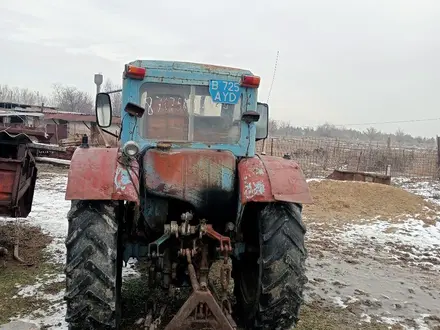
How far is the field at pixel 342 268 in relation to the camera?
16.1 ft

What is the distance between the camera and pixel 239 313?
4734 mm

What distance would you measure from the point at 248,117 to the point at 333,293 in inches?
106

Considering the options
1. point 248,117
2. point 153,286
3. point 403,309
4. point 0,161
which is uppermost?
point 248,117

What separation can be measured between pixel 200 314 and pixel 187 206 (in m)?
1.13

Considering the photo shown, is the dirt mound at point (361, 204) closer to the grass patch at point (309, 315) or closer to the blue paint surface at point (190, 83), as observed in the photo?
the grass patch at point (309, 315)

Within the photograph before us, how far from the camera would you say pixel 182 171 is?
156 inches

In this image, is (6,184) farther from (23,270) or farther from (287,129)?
(287,129)

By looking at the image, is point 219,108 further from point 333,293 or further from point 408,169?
point 408,169

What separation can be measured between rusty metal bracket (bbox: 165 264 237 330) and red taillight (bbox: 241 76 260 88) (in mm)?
1964

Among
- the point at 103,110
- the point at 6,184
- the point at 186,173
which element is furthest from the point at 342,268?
the point at 6,184

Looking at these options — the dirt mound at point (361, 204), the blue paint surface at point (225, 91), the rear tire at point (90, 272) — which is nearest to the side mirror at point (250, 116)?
the blue paint surface at point (225, 91)

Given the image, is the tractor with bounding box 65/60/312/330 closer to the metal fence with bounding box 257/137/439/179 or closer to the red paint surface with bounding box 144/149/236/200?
the red paint surface with bounding box 144/149/236/200

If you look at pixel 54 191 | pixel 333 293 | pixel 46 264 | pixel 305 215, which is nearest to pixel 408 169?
pixel 305 215

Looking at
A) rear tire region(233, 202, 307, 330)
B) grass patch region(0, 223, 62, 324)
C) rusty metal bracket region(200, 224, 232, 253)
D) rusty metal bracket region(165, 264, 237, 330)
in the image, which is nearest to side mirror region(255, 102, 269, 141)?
rear tire region(233, 202, 307, 330)
